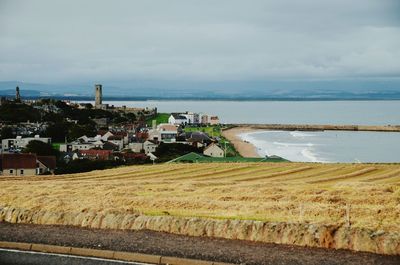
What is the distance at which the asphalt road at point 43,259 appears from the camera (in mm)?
11734

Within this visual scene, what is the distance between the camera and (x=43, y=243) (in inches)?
518

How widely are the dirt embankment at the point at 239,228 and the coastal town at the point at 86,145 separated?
38958 mm

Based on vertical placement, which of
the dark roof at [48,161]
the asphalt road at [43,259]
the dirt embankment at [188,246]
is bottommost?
the dark roof at [48,161]

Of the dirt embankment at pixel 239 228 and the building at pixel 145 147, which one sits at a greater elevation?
the dirt embankment at pixel 239 228

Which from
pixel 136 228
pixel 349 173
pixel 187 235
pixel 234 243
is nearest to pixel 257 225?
pixel 234 243

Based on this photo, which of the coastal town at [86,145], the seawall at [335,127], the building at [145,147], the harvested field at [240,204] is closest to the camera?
the harvested field at [240,204]

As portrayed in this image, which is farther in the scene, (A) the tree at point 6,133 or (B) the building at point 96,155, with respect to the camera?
(A) the tree at point 6,133

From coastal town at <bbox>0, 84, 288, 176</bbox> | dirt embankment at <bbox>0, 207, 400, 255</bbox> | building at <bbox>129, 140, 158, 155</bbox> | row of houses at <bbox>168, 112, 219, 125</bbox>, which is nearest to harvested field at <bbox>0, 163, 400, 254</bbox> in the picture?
dirt embankment at <bbox>0, 207, 400, 255</bbox>

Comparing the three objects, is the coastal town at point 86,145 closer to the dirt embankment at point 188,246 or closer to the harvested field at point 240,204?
the harvested field at point 240,204

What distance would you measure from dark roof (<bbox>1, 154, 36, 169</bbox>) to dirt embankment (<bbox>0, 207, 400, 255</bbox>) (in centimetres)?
4503

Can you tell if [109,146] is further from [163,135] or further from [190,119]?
[190,119]

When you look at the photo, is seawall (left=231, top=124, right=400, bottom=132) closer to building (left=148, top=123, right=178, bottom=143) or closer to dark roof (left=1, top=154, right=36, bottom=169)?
building (left=148, top=123, right=178, bottom=143)

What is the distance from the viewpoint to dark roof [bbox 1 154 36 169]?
5866 centimetres

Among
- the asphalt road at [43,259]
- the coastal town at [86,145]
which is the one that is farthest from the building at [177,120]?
the asphalt road at [43,259]
